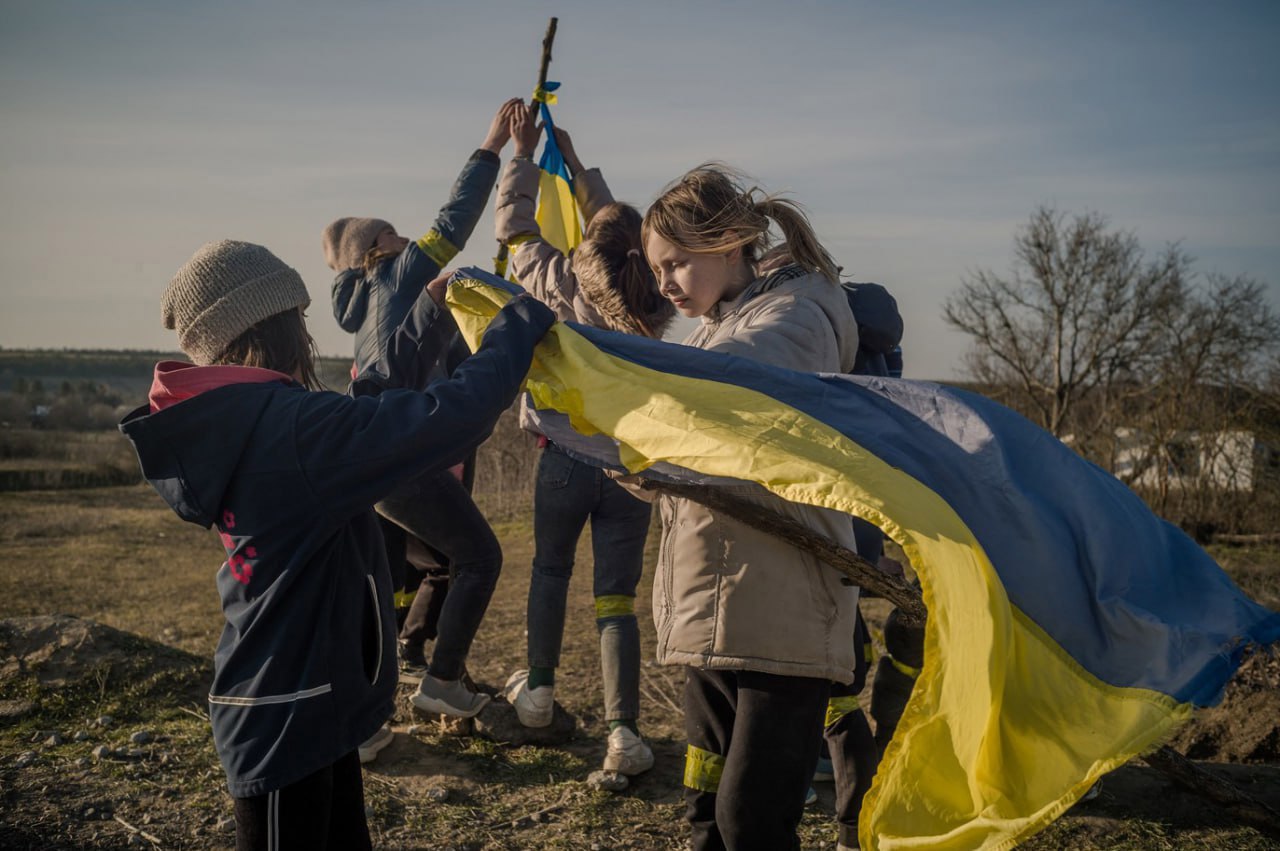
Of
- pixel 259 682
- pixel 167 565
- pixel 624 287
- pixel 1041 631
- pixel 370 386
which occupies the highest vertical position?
pixel 624 287

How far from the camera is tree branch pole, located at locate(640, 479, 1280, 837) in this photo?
8.12 feet

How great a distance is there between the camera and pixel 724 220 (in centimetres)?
262

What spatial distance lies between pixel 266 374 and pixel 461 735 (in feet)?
8.70

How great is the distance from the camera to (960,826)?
2051mm

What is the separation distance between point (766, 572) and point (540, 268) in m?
2.03

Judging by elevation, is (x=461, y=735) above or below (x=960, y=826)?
below

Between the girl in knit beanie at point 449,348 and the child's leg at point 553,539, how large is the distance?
0.22 meters

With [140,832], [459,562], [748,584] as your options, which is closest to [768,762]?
[748,584]

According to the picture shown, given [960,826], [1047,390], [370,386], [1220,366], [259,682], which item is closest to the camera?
[960,826]

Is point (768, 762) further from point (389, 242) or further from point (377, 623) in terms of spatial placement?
point (389, 242)

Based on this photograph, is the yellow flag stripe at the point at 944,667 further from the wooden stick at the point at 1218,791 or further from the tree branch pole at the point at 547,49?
the tree branch pole at the point at 547,49

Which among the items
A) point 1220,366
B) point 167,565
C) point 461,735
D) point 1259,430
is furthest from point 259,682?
point 1220,366

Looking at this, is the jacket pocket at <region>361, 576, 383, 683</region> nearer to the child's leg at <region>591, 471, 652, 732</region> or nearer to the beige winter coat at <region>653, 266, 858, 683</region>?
the beige winter coat at <region>653, 266, 858, 683</region>

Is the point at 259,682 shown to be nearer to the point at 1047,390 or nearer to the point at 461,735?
the point at 461,735
